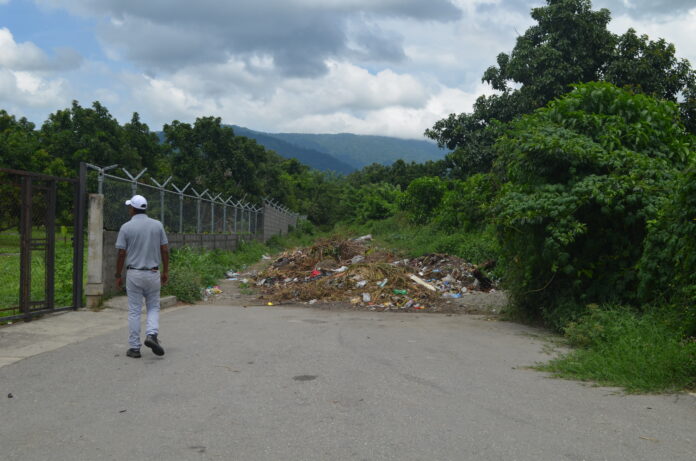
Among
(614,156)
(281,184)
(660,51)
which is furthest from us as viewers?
(281,184)

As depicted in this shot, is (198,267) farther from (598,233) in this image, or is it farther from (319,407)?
(319,407)

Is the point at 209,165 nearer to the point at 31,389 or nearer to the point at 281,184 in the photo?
the point at 281,184

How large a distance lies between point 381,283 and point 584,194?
666cm

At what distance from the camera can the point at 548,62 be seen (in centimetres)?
2506

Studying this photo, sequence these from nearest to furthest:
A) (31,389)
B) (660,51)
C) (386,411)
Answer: (386,411) → (31,389) → (660,51)

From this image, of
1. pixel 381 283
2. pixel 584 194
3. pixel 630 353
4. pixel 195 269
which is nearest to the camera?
pixel 630 353

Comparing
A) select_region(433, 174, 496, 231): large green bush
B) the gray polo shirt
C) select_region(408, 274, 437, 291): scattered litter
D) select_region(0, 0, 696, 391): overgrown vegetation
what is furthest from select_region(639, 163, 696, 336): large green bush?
select_region(408, 274, 437, 291): scattered litter

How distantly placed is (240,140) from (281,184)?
31.3 ft

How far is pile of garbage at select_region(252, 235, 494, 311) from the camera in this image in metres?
13.7

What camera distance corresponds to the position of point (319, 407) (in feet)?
16.5

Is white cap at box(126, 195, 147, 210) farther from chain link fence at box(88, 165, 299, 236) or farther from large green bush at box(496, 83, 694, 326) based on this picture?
large green bush at box(496, 83, 694, 326)

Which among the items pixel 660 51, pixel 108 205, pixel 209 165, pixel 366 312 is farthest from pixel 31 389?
pixel 209 165

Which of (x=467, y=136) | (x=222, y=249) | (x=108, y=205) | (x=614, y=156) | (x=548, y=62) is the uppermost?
(x=548, y=62)

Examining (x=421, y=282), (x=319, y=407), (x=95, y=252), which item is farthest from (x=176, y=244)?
(x=319, y=407)
